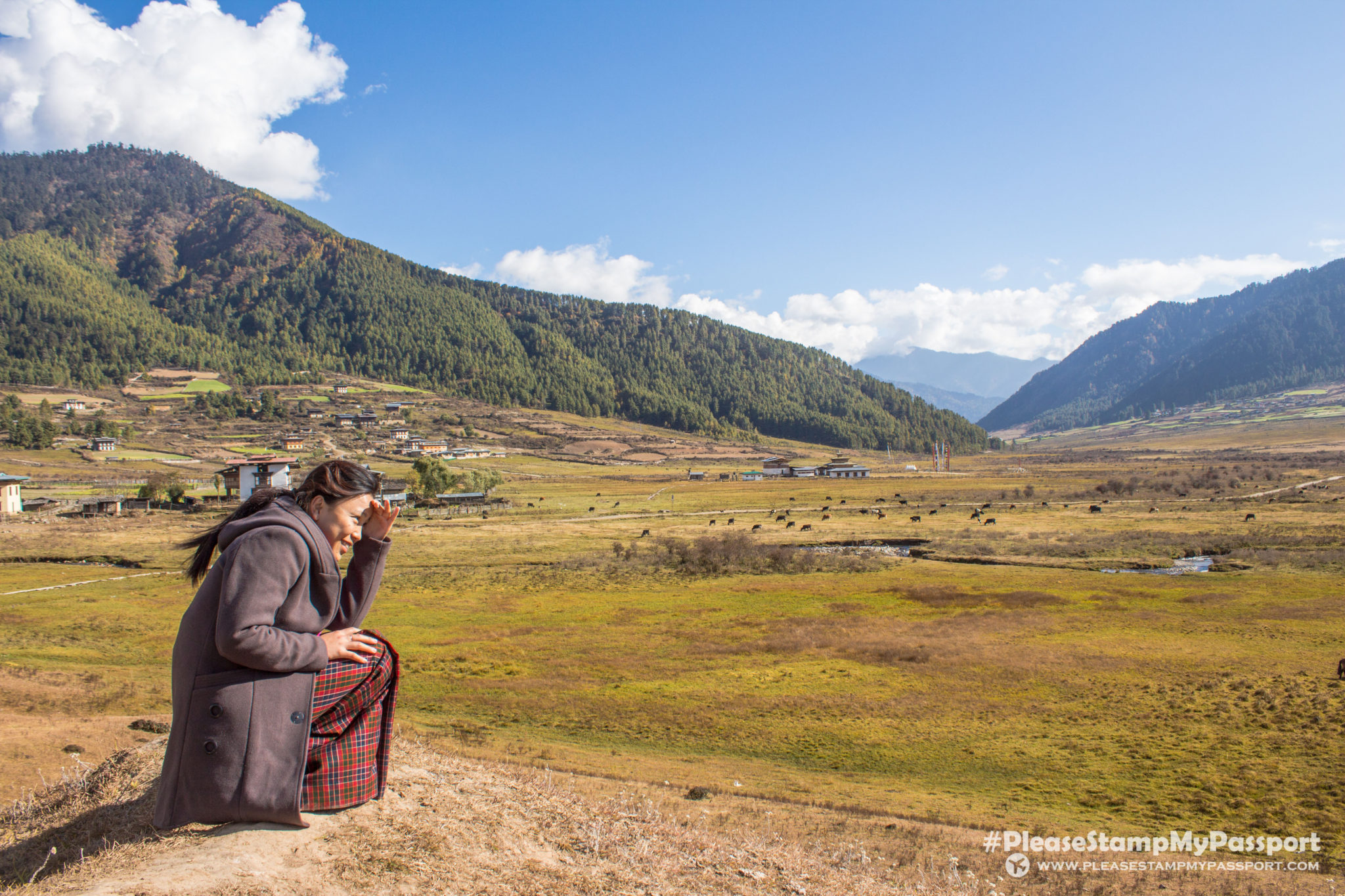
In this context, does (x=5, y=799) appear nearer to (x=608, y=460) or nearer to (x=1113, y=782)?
(x=1113, y=782)

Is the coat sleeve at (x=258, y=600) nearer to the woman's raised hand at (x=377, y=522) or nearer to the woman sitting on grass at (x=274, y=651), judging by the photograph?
the woman sitting on grass at (x=274, y=651)

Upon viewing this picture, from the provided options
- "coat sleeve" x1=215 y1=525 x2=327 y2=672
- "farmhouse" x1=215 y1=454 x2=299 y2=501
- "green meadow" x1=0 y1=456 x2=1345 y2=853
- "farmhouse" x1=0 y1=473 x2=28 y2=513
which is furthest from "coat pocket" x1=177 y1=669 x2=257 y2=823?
"farmhouse" x1=215 y1=454 x2=299 y2=501

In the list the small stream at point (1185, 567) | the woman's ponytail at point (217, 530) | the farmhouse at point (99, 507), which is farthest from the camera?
the farmhouse at point (99, 507)

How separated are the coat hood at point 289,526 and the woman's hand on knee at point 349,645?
0.48 meters

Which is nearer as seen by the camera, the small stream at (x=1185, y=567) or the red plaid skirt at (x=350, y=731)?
the red plaid skirt at (x=350, y=731)

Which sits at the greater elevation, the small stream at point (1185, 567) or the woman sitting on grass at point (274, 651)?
the woman sitting on grass at point (274, 651)

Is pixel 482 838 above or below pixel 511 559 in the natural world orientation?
above

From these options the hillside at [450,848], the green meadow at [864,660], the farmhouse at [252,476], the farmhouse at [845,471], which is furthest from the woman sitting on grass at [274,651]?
the farmhouse at [845,471]

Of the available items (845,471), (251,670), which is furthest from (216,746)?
(845,471)

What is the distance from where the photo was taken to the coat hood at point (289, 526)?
15.1 feet

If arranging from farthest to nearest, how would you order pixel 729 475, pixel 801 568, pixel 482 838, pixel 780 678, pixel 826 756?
pixel 729 475 → pixel 801 568 → pixel 780 678 → pixel 826 756 → pixel 482 838

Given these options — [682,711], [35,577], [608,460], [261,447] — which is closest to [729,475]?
[608,460]

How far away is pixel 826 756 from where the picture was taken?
17.5m

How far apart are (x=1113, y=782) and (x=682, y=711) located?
10.5 meters
